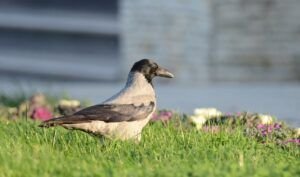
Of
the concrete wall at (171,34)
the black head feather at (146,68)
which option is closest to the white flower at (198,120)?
the black head feather at (146,68)

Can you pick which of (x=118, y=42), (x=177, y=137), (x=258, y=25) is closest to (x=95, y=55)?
(x=118, y=42)

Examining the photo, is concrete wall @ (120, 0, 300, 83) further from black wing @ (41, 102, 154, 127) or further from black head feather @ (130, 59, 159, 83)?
black wing @ (41, 102, 154, 127)

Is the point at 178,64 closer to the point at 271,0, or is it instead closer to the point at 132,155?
the point at 271,0

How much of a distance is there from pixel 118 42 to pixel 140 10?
1.52 m

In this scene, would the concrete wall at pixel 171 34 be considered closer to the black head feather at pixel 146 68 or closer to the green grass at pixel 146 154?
the green grass at pixel 146 154

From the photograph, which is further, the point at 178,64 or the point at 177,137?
the point at 178,64

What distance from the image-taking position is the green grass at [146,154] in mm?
7359

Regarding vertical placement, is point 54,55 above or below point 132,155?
above

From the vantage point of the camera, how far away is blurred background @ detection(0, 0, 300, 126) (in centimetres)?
1548

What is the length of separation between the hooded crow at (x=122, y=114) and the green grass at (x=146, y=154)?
0.12 metres

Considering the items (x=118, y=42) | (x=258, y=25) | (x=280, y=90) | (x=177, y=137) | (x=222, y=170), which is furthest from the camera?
(x=118, y=42)

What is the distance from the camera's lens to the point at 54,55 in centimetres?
1997

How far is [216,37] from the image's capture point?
55.0 feet

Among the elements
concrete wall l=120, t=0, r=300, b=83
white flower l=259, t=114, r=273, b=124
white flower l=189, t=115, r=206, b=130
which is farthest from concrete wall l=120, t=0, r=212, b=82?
white flower l=259, t=114, r=273, b=124
